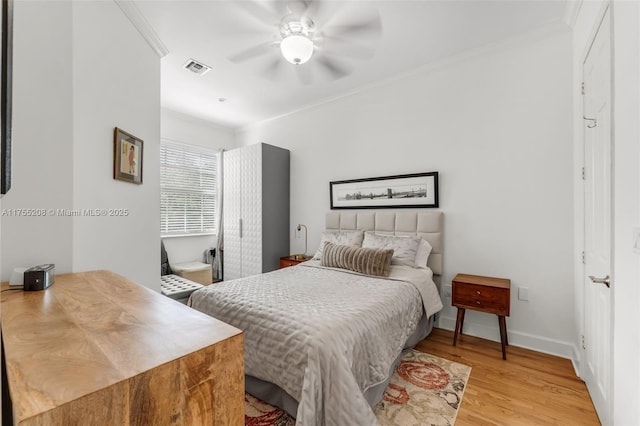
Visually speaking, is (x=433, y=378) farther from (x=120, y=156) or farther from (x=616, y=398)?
(x=120, y=156)

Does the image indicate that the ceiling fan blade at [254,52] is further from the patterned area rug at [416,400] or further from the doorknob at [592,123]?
the patterned area rug at [416,400]

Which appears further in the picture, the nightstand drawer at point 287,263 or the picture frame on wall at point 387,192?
the nightstand drawer at point 287,263

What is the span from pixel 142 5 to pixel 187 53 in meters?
0.64

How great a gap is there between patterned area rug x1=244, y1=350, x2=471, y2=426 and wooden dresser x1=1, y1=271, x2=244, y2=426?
1279 mm

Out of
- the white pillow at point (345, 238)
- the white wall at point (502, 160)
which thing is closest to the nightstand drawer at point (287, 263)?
the white pillow at point (345, 238)

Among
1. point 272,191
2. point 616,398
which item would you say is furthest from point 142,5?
point 616,398

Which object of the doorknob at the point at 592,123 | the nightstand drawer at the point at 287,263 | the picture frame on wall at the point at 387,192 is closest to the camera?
the doorknob at the point at 592,123

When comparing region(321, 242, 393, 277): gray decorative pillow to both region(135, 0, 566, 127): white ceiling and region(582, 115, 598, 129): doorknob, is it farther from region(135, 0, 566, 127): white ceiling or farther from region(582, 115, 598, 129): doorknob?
region(135, 0, 566, 127): white ceiling

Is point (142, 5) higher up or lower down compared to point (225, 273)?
higher up

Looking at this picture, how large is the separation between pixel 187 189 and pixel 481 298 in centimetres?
447

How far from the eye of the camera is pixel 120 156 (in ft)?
6.71

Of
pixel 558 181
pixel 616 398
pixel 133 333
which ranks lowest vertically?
pixel 616 398

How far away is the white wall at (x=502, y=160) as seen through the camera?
2.41m

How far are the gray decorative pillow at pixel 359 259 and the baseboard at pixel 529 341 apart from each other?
1.03 meters
